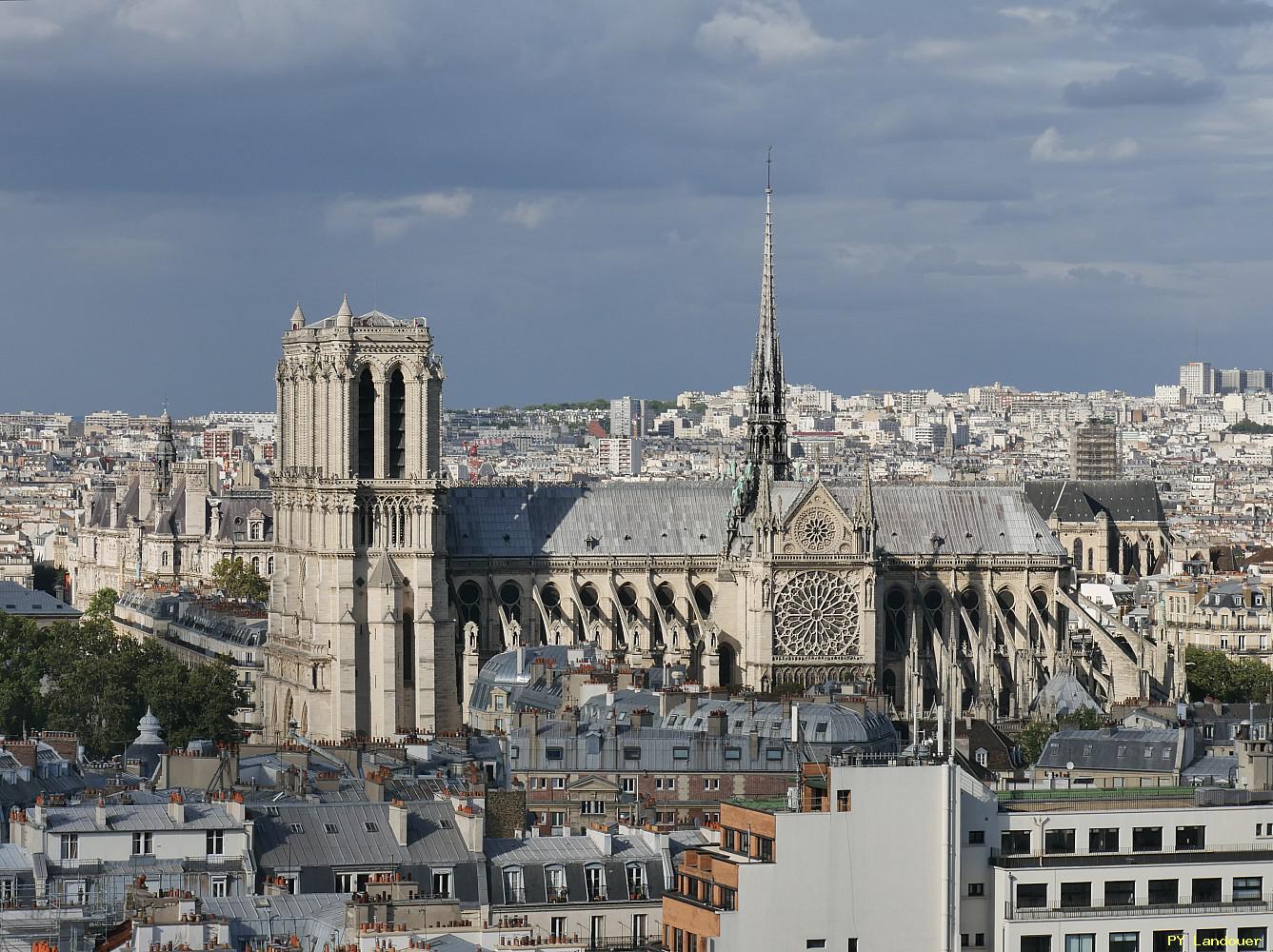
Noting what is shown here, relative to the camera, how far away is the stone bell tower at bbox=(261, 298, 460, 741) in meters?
120

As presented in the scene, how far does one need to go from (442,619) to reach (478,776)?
4251cm

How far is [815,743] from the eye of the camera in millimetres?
89500

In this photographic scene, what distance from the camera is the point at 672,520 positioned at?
12775 centimetres

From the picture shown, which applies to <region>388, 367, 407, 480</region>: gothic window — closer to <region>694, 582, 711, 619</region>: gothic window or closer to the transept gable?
<region>694, 582, 711, 619</region>: gothic window

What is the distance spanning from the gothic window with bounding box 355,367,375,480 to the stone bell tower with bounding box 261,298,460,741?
0.10 feet

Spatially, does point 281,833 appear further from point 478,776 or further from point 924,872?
point 924,872

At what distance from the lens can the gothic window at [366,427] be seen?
4754 inches

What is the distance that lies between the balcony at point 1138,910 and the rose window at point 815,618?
6342 centimetres

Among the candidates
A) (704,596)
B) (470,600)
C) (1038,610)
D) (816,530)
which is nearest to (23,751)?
(470,600)

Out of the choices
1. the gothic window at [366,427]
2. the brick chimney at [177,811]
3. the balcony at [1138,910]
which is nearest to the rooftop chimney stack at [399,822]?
the brick chimney at [177,811]

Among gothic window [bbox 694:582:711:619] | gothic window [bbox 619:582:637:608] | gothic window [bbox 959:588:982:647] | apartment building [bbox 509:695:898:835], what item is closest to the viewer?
apartment building [bbox 509:695:898:835]

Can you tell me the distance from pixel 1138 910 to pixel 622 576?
67.5 meters

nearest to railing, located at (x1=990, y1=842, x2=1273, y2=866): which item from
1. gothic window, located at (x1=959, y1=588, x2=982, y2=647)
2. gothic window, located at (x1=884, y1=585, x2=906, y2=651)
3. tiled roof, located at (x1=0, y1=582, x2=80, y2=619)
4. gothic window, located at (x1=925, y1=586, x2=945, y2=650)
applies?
gothic window, located at (x1=884, y1=585, x2=906, y2=651)

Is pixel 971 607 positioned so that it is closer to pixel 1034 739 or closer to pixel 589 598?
pixel 589 598
